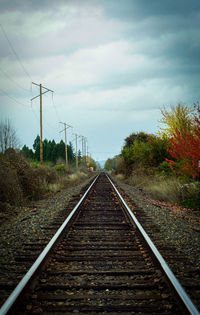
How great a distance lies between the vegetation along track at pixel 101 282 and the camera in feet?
8.23

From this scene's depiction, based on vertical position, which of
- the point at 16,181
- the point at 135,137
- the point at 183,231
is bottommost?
the point at 183,231

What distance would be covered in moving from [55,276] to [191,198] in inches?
308

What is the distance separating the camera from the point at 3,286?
2975 millimetres

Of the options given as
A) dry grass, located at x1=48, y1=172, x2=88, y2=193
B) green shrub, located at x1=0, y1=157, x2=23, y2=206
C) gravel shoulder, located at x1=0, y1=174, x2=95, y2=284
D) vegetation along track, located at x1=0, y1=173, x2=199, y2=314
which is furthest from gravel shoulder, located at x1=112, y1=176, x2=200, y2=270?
dry grass, located at x1=48, y1=172, x2=88, y2=193

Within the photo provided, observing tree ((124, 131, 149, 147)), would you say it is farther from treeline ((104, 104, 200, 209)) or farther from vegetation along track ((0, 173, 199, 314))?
vegetation along track ((0, 173, 199, 314))

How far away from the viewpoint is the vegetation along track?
2510mm

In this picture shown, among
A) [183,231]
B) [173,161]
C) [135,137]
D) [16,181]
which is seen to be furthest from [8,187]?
[135,137]

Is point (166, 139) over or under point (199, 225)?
over

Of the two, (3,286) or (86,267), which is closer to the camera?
(3,286)

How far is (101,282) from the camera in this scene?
3062mm

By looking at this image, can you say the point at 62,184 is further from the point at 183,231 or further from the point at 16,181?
the point at 183,231

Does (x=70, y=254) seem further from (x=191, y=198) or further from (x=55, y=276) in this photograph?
(x=191, y=198)

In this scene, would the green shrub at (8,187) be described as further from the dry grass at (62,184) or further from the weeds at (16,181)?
the dry grass at (62,184)

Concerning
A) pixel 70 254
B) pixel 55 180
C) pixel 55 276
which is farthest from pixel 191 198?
pixel 55 180
